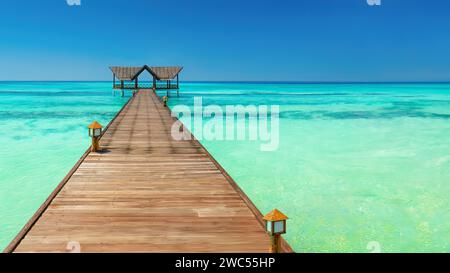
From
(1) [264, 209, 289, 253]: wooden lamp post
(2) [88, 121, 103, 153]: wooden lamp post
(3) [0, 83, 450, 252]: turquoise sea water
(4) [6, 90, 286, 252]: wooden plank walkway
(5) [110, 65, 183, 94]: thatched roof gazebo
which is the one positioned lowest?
(3) [0, 83, 450, 252]: turquoise sea water

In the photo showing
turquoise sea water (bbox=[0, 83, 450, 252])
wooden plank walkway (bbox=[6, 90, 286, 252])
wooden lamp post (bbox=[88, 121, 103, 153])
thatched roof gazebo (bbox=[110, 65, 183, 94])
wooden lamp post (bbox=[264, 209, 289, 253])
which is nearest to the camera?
wooden lamp post (bbox=[264, 209, 289, 253])

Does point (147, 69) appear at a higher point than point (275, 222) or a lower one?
higher

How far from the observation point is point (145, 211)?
5102 mm

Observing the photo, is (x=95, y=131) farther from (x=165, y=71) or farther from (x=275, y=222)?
(x=165, y=71)

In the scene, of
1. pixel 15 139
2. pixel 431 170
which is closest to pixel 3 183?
pixel 15 139

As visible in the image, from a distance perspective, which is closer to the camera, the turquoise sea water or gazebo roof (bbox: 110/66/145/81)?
the turquoise sea water

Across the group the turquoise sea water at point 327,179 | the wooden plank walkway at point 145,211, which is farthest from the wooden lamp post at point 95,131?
the turquoise sea water at point 327,179

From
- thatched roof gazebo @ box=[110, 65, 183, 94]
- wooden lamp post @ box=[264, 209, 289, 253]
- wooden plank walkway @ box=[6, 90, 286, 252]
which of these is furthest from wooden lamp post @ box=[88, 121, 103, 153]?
thatched roof gazebo @ box=[110, 65, 183, 94]

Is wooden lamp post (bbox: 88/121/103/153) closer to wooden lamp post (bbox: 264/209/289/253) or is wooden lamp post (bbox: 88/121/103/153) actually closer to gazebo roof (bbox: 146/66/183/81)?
wooden lamp post (bbox: 264/209/289/253)

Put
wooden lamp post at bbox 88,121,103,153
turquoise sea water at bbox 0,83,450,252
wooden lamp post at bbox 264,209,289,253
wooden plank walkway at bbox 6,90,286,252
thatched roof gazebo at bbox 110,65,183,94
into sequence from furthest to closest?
thatched roof gazebo at bbox 110,65,183,94 → wooden lamp post at bbox 88,121,103,153 → turquoise sea water at bbox 0,83,450,252 → wooden plank walkway at bbox 6,90,286,252 → wooden lamp post at bbox 264,209,289,253

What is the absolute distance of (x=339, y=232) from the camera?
6.63 metres

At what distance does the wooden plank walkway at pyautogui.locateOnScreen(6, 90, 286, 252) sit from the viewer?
4.16 m

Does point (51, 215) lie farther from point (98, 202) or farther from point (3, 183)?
point (3, 183)

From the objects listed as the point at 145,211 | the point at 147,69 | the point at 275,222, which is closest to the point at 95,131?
the point at 145,211
